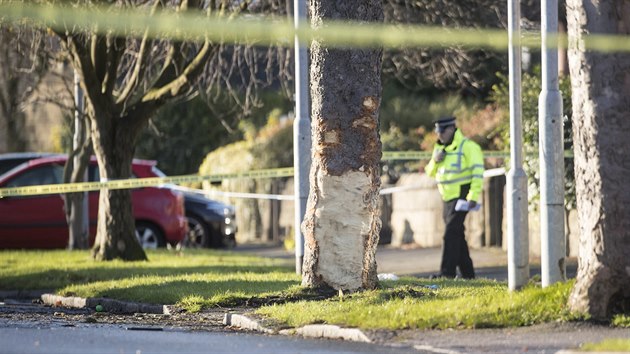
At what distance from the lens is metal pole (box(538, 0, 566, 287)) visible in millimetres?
11594

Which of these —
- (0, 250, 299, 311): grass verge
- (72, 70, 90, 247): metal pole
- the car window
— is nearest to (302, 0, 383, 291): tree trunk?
(0, 250, 299, 311): grass verge

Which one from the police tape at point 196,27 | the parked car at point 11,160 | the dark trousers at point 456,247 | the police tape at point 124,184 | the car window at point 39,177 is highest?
the police tape at point 196,27

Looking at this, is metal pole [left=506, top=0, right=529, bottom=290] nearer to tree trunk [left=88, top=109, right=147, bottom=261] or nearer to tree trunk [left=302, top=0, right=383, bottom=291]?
tree trunk [left=302, top=0, right=383, bottom=291]

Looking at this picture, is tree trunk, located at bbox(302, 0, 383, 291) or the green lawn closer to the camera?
the green lawn

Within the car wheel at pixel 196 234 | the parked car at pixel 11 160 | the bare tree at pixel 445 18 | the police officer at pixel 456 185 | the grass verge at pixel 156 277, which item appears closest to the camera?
the grass verge at pixel 156 277

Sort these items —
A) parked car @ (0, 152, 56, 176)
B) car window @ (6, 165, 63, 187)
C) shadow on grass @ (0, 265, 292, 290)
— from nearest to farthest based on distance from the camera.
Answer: shadow on grass @ (0, 265, 292, 290), car window @ (6, 165, 63, 187), parked car @ (0, 152, 56, 176)

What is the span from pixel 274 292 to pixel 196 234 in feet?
43.7

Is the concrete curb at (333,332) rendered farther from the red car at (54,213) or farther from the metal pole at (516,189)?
the red car at (54,213)

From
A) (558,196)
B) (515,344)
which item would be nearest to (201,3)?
(558,196)

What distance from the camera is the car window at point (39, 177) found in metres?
23.2

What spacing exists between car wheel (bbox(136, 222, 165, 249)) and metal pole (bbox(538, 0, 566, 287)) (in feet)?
42.5

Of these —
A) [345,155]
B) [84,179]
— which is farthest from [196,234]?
[345,155]

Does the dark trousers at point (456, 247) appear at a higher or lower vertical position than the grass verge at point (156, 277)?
higher

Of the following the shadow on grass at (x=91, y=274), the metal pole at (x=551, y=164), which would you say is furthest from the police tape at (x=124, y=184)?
the metal pole at (x=551, y=164)
